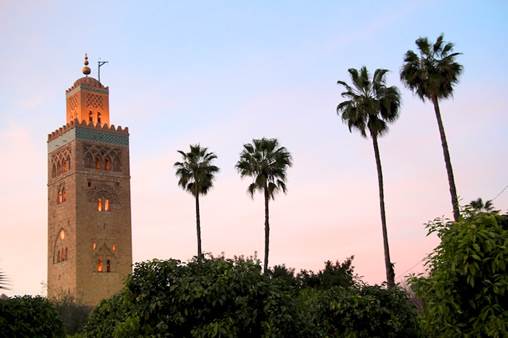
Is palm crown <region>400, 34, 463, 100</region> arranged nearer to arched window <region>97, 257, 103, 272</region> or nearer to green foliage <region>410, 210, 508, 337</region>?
green foliage <region>410, 210, 508, 337</region>

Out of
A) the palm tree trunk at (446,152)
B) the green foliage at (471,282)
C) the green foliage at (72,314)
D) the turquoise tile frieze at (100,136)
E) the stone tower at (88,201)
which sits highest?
the turquoise tile frieze at (100,136)

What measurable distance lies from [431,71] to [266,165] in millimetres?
12969

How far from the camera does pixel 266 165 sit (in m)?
43.3

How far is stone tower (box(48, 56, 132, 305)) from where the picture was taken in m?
64.3

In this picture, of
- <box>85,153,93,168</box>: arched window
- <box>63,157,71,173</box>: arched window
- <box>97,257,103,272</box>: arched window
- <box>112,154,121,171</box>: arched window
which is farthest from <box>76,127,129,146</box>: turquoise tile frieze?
<box>97,257,103,272</box>: arched window

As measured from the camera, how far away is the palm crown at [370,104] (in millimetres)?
35688

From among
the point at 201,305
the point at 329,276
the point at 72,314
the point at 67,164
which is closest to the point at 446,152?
the point at 329,276

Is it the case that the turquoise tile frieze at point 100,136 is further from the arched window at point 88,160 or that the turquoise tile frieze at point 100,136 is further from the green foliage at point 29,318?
the green foliage at point 29,318

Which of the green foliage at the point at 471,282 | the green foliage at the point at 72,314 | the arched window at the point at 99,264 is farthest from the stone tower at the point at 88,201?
the green foliage at the point at 471,282

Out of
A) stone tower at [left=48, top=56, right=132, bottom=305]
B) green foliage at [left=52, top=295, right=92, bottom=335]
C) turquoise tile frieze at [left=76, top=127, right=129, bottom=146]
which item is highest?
turquoise tile frieze at [left=76, top=127, right=129, bottom=146]

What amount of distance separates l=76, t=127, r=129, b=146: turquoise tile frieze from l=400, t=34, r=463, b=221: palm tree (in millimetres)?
38580

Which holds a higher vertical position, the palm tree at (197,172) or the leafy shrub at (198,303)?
the palm tree at (197,172)

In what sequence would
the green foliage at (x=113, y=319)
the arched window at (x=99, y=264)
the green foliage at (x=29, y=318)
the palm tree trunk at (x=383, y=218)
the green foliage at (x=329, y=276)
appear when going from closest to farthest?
the green foliage at (x=113, y=319) < the green foliage at (x=29, y=318) < the palm tree trunk at (x=383, y=218) < the green foliage at (x=329, y=276) < the arched window at (x=99, y=264)

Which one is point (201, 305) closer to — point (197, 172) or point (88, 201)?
point (197, 172)
